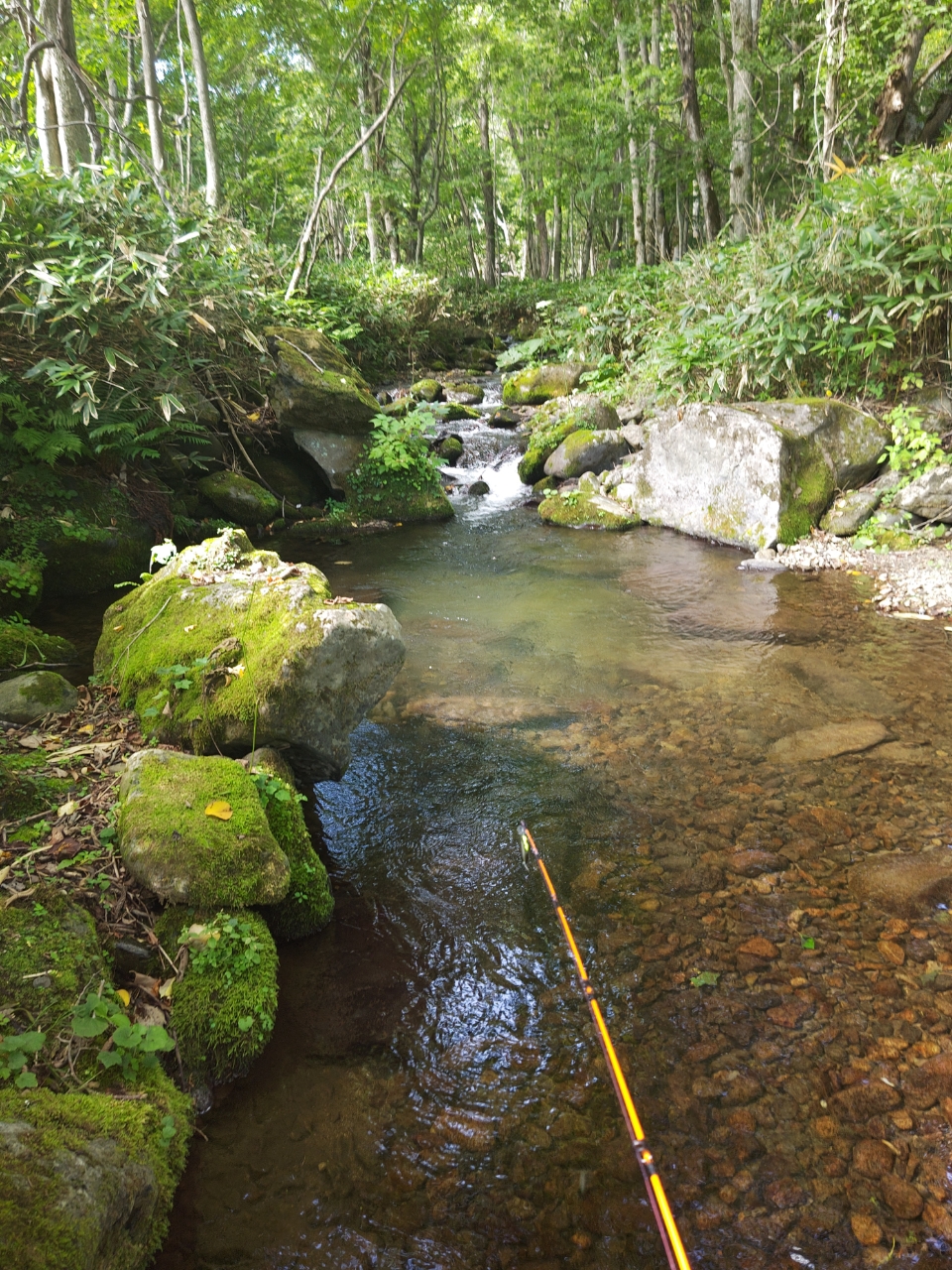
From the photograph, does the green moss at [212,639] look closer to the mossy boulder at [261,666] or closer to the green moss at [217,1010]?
the mossy boulder at [261,666]

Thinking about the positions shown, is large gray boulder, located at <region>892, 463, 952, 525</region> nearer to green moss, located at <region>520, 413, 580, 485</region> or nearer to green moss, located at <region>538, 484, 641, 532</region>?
green moss, located at <region>538, 484, 641, 532</region>

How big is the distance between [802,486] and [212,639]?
283 inches

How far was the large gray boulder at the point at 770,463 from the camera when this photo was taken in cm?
824

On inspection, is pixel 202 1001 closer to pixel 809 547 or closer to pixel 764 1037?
pixel 764 1037

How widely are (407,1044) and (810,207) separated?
11003 millimetres

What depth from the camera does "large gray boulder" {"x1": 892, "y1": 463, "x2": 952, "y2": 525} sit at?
24.6 ft

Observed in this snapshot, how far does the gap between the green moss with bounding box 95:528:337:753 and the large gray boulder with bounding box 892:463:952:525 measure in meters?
6.82

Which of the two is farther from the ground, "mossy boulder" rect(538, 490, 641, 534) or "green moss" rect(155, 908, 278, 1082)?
"mossy boulder" rect(538, 490, 641, 534)

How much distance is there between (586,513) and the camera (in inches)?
400

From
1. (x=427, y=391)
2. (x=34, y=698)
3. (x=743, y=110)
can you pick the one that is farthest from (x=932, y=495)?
(x=427, y=391)

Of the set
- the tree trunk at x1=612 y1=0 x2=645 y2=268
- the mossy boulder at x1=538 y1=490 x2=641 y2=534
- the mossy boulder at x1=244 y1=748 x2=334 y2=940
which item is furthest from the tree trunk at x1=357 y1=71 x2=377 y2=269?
the mossy boulder at x1=244 y1=748 x2=334 y2=940

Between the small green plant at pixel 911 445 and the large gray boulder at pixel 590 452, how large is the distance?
411cm

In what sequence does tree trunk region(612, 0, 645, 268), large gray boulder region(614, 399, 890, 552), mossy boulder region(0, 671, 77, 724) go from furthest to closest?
tree trunk region(612, 0, 645, 268), large gray boulder region(614, 399, 890, 552), mossy boulder region(0, 671, 77, 724)

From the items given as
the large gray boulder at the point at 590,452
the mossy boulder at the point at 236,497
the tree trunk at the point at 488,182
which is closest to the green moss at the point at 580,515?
the large gray boulder at the point at 590,452
